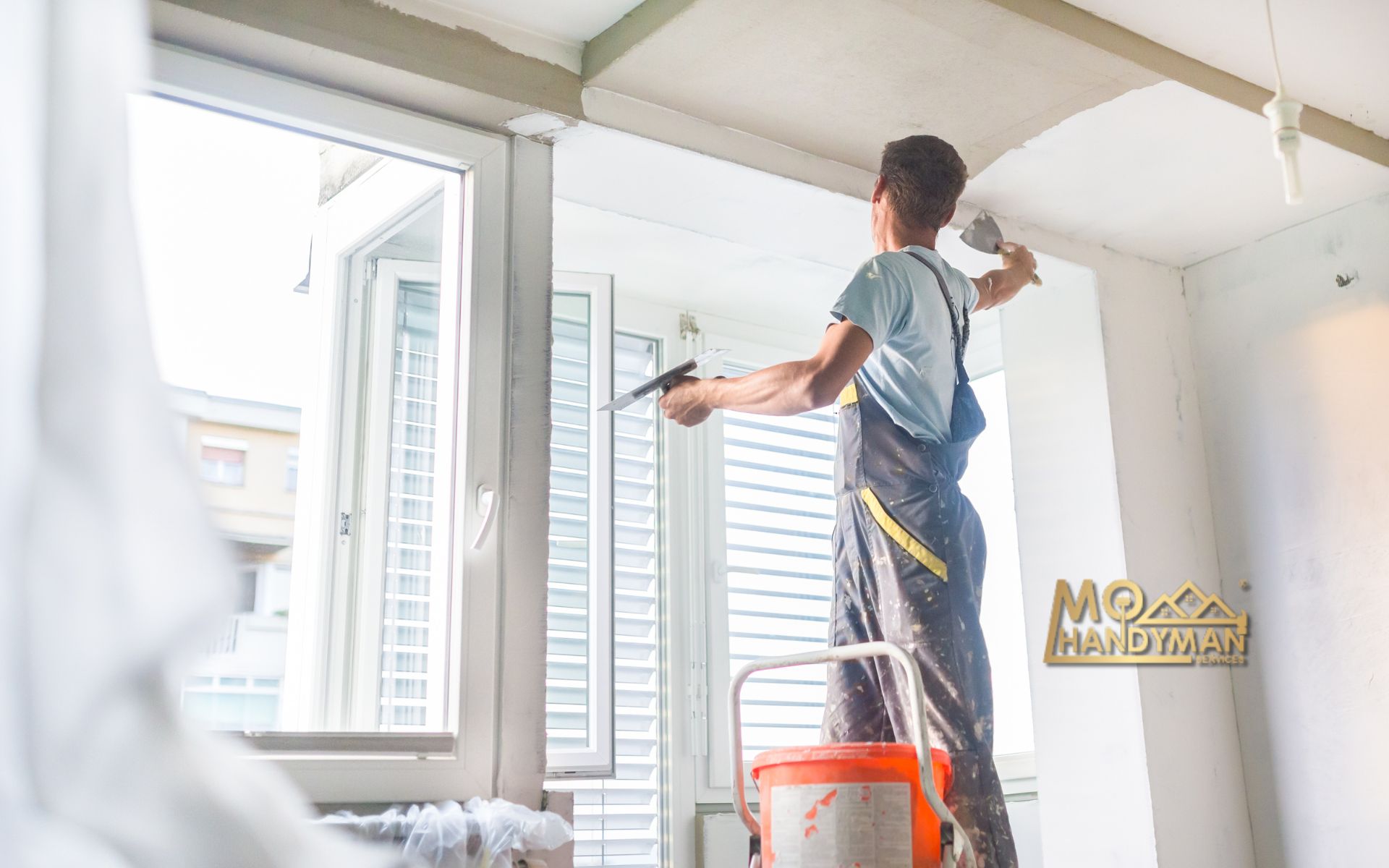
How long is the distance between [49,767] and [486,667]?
1.84 metres

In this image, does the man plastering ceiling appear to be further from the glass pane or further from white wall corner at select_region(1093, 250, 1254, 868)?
white wall corner at select_region(1093, 250, 1254, 868)

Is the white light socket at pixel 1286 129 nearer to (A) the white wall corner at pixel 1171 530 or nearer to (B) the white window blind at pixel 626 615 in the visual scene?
(A) the white wall corner at pixel 1171 530

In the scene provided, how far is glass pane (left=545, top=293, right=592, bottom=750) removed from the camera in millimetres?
2934

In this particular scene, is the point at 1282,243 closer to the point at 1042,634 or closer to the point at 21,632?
the point at 1042,634

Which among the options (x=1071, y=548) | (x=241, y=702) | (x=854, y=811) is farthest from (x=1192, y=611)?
(x=241, y=702)

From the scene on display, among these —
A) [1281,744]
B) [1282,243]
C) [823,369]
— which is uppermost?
[1282,243]

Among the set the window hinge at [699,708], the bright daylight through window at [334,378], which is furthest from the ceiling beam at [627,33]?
the window hinge at [699,708]

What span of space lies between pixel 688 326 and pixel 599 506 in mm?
856

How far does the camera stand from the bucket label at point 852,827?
5.41ft

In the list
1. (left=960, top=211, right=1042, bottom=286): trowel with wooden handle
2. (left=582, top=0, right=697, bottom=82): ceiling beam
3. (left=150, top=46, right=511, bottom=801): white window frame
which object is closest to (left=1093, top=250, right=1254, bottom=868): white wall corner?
(left=960, top=211, right=1042, bottom=286): trowel with wooden handle

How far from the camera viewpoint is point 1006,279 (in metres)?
2.61

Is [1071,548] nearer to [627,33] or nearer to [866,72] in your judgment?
[866,72]

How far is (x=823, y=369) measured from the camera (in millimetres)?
1888

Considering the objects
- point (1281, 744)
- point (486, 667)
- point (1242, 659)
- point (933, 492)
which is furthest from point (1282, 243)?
point (486, 667)
